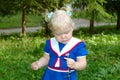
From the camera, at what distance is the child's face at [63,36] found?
11.2ft

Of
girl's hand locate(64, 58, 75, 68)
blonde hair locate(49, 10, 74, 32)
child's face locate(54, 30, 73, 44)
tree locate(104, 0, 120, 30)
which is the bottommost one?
tree locate(104, 0, 120, 30)

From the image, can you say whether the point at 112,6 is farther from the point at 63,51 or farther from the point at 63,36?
the point at 63,36

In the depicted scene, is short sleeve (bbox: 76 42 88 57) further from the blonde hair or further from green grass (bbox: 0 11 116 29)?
green grass (bbox: 0 11 116 29)

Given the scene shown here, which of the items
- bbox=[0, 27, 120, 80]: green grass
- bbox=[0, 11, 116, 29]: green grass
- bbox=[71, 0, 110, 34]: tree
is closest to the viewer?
bbox=[0, 27, 120, 80]: green grass

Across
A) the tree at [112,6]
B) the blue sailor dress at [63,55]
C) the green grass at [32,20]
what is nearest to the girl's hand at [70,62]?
the blue sailor dress at [63,55]

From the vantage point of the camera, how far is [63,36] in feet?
11.3

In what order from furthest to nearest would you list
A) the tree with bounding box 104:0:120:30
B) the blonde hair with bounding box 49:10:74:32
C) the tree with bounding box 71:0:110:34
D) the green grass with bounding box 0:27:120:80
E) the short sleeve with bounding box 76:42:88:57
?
the tree with bounding box 104:0:120:30 < the tree with bounding box 71:0:110:34 < the green grass with bounding box 0:27:120:80 < the short sleeve with bounding box 76:42:88:57 < the blonde hair with bounding box 49:10:74:32

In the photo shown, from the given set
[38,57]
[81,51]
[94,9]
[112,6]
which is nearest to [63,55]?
[81,51]

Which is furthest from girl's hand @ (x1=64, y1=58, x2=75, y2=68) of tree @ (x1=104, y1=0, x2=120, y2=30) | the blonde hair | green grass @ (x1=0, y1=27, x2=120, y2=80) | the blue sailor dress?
tree @ (x1=104, y1=0, x2=120, y2=30)

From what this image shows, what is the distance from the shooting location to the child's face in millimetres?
3417

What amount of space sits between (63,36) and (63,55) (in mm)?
223

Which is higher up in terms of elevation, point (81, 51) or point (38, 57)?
point (81, 51)

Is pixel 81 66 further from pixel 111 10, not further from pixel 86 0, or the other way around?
pixel 111 10

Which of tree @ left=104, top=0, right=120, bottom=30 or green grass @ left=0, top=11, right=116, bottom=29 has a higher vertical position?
tree @ left=104, top=0, right=120, bottom=30
